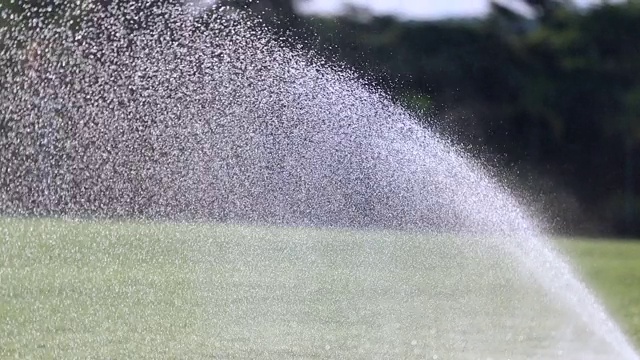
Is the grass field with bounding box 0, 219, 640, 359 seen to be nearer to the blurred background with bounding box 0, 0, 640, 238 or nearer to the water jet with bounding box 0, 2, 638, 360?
the water jet with bounding box 0, 2, 638, 360

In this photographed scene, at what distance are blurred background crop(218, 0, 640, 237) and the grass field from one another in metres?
4.93

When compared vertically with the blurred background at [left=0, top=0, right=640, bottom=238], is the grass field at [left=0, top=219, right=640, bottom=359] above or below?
below

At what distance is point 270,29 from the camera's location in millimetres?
13359

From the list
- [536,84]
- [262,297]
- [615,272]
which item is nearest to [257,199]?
[262,297]

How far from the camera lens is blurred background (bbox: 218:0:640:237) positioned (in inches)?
595

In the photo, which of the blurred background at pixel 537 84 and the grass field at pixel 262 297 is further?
the blurred background at pixel 537 84

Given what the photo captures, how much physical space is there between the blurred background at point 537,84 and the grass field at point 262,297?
194 inches

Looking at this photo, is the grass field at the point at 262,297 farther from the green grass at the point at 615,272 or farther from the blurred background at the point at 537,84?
the blurred background at the point at 537,84

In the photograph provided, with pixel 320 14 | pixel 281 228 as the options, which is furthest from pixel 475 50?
pixel 281 228

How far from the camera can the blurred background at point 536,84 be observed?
15.0 meters

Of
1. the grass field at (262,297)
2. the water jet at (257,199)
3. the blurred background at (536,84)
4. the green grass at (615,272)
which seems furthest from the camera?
the blurred background at (536,84)

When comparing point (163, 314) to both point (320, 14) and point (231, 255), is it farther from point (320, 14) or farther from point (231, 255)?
point (320, 14)

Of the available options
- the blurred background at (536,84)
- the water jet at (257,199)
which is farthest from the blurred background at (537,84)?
the water jet at (257,199)

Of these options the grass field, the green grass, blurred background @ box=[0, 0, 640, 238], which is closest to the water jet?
the grass field
